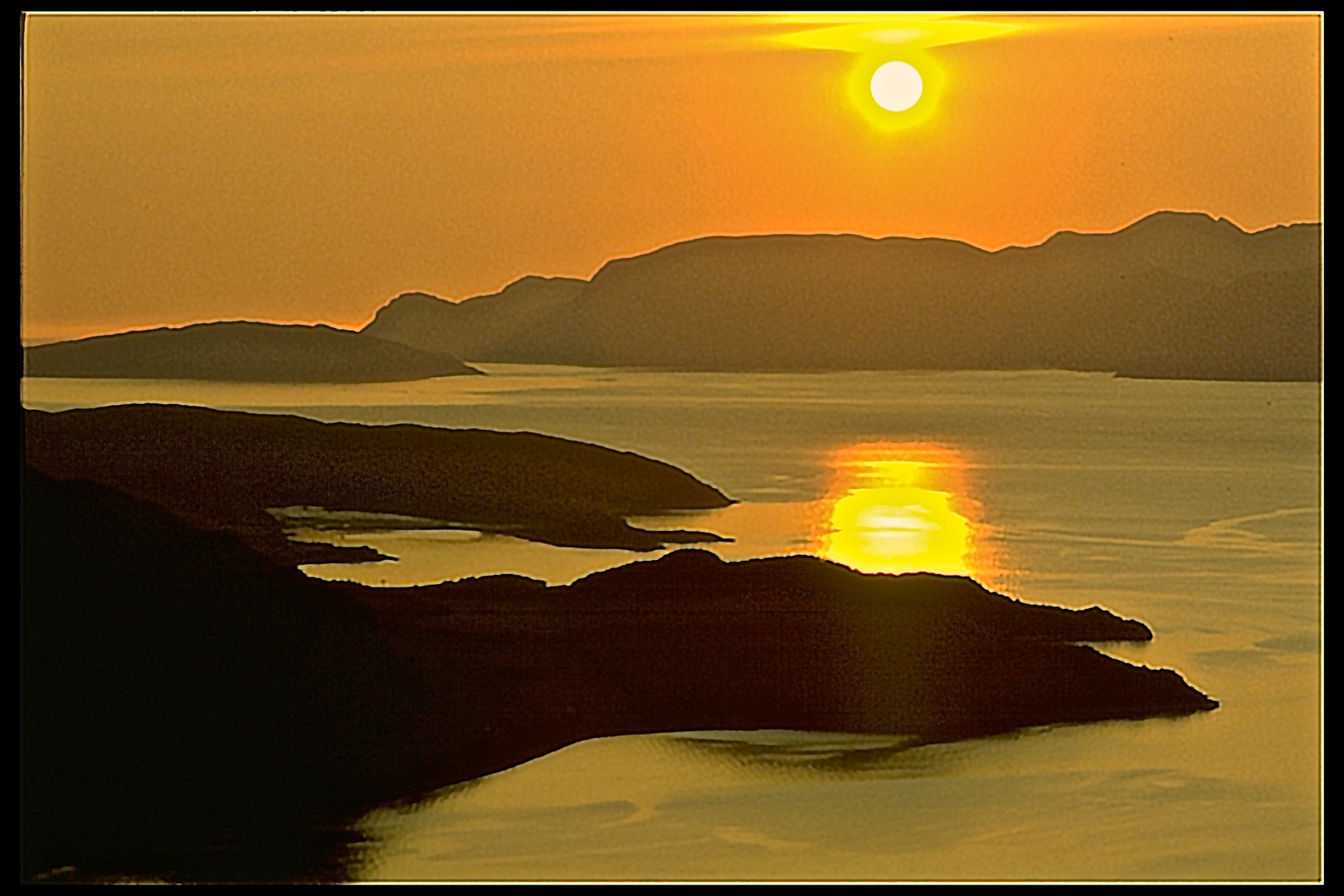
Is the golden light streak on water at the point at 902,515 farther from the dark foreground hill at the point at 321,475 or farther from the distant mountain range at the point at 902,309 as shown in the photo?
the dark foreground hill at the point at 321,475

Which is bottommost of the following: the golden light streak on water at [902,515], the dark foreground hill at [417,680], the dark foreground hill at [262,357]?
the dark foreground hill at [417,680]

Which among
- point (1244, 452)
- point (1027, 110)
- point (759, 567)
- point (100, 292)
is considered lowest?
point (759, 567)

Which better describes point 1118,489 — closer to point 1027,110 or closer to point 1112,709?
point 1112,709

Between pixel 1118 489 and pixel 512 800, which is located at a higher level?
pixel 1118 489

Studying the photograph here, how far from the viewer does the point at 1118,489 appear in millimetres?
3738

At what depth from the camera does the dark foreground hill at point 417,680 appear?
12.0 feet

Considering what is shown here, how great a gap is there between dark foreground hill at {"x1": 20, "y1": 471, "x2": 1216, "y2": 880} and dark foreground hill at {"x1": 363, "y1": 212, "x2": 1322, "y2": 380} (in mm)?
513

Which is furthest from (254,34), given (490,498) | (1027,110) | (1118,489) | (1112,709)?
(1112,709)

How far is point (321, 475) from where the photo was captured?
3.75 meters

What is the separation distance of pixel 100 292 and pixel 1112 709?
2.48 metres

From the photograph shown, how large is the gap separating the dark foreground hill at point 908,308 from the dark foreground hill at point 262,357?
47mm

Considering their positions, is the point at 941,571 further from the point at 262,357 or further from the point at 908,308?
the point at 262,357

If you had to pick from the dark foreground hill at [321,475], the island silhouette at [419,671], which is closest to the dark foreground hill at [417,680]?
the island silhouette at [419,671]

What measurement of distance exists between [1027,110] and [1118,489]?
89cm
